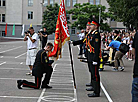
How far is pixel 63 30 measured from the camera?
35.3 feet

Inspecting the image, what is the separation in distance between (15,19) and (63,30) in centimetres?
7342

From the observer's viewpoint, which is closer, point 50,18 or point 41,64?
point 41,64

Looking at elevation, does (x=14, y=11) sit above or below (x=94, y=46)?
above

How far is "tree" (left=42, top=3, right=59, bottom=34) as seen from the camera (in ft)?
260

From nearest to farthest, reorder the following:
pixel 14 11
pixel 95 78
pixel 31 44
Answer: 1. pixel 95 78
2. pixel 31 44
3. pixel 14 11

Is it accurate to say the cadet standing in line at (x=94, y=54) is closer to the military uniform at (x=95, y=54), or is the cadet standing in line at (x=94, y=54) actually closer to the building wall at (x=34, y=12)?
the military uniform at (x=95, y=54)

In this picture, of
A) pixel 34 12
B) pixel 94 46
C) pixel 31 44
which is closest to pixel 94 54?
pixel 94 46

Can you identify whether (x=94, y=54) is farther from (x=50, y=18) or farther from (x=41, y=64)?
(x=50, y=18)

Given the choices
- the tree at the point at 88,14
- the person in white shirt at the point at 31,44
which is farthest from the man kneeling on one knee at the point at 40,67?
the tree at the point at 88,14

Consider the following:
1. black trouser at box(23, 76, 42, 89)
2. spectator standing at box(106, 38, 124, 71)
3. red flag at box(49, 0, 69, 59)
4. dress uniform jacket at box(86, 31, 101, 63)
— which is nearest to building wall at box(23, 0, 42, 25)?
spectator standing at box(106, 38, 124, 71)

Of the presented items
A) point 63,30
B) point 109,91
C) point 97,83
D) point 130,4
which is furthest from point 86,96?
point 130,4

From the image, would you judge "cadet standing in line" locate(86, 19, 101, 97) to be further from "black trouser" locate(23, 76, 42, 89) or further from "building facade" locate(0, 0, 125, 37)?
"building facade" locate(0, 0, 125, 37)

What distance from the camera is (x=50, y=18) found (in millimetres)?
79625

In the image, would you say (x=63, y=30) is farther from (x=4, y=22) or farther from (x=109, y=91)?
(x=4, y=22)
